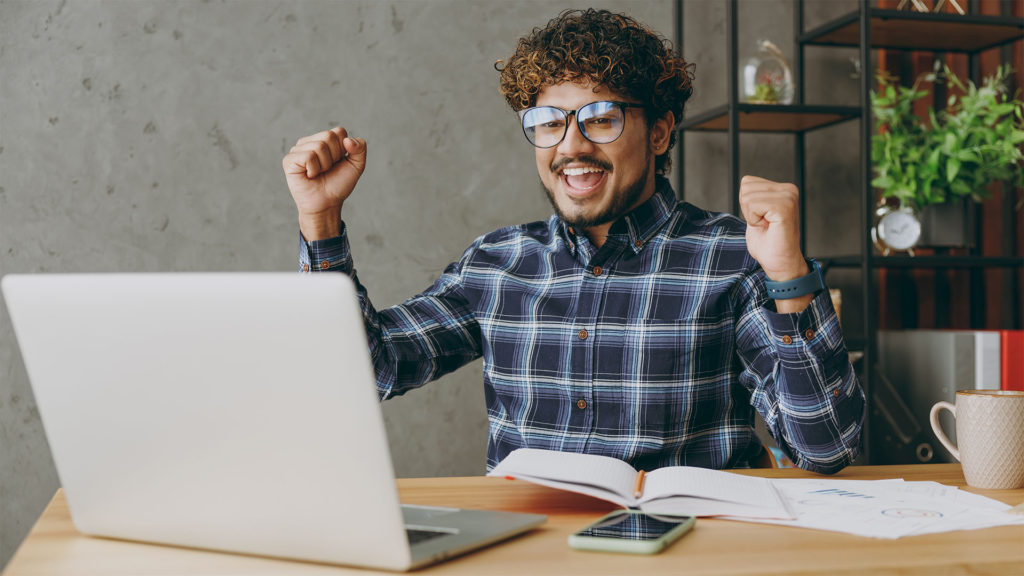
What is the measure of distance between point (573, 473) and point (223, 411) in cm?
34

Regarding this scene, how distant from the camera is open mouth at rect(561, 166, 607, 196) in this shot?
56.4 inches

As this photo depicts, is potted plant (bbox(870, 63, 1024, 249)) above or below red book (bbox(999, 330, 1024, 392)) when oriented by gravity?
above

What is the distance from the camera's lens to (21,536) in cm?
219

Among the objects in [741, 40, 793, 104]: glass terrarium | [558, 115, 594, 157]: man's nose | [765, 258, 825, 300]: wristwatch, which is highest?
[741, 40, 793, 104]: glass terrarium

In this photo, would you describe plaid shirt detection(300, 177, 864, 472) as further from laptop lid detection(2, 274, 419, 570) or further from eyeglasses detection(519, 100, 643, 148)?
laptop lid detection(2, 274, 419, 570)

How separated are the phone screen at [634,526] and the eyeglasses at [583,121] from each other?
0.79 metres

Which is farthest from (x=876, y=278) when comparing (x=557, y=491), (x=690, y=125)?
(x=557, y=491)

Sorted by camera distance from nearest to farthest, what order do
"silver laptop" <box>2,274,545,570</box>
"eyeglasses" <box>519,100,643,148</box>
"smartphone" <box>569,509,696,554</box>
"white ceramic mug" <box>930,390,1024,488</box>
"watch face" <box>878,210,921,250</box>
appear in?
1. "silver laptop" <box>2,274,545,570</box>
2. "smartphone" <box>569,509,696,554</box>
3. "white ceramic mug" <box>930,390,1024,488</box>
4. "eyeglasses" <box>519,100,643,148</box>
5. "watch face" <box>878,210,921,250</box>

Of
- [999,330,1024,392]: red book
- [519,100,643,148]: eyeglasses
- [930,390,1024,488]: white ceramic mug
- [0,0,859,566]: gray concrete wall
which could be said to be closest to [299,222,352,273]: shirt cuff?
[519,100,643,148]: eyeglasses

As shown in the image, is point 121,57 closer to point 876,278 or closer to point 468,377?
point 468,377

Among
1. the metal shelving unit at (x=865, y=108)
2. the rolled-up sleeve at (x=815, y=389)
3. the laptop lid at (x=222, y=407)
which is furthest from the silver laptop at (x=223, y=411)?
the metal shelving unit at (x=865, y=108)

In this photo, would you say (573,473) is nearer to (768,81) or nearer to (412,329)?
(412,329)

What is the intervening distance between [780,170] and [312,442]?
228 cm

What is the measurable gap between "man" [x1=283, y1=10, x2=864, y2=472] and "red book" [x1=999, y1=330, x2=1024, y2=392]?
3.64 feet
